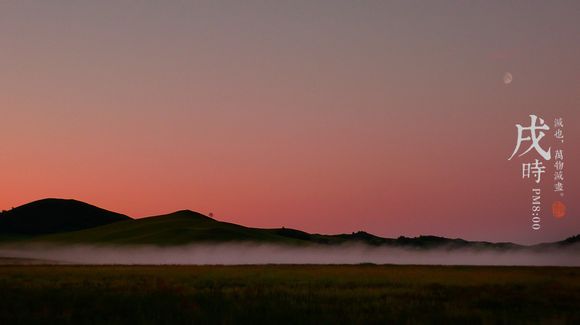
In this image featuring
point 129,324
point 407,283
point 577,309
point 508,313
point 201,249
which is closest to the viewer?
point 129,324

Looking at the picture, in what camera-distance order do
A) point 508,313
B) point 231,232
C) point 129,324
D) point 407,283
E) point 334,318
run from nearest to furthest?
point 129,324 → point 334,318 → point 508,313 → point 407,283 → point 231,232

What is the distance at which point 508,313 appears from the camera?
3047 cm

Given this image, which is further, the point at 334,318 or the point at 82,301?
the point at 82,301

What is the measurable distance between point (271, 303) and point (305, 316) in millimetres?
4835

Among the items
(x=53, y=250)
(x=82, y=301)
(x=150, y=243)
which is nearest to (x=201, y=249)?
(x=150, y=243)

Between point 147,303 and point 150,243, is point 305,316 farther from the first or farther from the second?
point 150,243

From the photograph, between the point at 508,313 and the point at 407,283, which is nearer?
the point at 508,313

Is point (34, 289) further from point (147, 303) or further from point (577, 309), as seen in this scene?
point (577, 309)

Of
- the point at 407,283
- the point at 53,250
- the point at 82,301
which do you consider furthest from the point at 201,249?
the point at 82,301

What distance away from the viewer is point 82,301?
33.0 meters

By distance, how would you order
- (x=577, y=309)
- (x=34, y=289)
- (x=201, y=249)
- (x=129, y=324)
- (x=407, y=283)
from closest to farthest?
(x=129, y=324), (x=577, y=309), (x=34, y=289), (x=407, y=283), (x=201, y=249)

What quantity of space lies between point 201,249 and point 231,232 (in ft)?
81.3

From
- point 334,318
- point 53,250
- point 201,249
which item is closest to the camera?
point 334,318

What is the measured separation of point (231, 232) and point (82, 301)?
16002 centimetres
